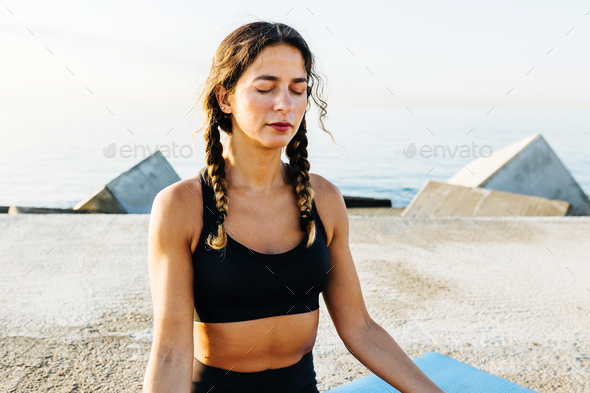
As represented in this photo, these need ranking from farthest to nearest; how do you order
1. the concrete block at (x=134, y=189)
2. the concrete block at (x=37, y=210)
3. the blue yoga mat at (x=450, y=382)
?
1. the concrete block at (x=134, y=189)
2. the concrete block at (x=37, y=210)
3. the blue yoga mat at (x=450, y=382)

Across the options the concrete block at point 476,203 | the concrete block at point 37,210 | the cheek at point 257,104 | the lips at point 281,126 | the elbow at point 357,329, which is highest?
the cheek at point 257,104

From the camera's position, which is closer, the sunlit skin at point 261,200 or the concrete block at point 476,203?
the sunlit skin at point 261,200

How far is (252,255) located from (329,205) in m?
0.38

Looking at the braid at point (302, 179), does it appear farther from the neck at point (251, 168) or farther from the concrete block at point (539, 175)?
the concrete block at point (539, 175)

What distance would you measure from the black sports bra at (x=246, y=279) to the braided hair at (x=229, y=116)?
A: 32 mm

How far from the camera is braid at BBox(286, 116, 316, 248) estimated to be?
165cm

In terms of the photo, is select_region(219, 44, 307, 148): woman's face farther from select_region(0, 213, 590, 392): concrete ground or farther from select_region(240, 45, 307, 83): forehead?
select_region(0, 213, 590, 392): concrete ground

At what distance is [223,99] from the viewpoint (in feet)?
5.37

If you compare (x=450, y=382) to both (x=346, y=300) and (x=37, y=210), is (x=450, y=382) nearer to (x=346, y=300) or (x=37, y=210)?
(x=346, y=300)

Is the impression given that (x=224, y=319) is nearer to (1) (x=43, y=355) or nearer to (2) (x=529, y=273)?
(1) (x=43, y=355)

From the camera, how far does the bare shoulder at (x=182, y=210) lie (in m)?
1.45

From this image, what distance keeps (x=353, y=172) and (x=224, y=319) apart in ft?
56.7

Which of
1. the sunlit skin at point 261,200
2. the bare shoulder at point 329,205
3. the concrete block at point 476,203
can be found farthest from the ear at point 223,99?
the concrete block at point 476,203

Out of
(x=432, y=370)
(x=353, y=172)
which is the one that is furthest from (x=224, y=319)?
(x=353, y=172)
